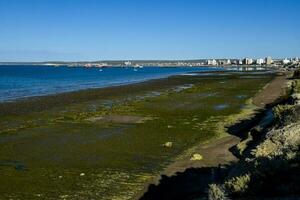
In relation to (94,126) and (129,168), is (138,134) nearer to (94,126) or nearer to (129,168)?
(94,126)

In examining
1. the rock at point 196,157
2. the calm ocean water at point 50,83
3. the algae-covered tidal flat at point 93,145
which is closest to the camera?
the algae-covered tidal flat at point 93,145

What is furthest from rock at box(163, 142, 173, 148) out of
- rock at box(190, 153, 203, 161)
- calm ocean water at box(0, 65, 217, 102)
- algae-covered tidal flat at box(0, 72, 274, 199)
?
calm ocean water at box(0, 65, 217, 102)

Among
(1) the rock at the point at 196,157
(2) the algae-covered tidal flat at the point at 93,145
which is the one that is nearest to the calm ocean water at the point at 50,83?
(2) the algae-covered tidal flat at the point at 93,145

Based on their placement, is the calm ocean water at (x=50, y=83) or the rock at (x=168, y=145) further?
the calm ocean water at (x=50, y=83)

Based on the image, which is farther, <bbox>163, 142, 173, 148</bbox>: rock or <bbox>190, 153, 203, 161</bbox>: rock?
<bbox>163, 142, 173, 148</bbox>: rock

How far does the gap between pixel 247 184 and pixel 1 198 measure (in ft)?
22.4

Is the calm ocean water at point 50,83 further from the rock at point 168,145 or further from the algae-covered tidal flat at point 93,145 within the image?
the rock at point 168,145

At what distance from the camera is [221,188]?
852 cm

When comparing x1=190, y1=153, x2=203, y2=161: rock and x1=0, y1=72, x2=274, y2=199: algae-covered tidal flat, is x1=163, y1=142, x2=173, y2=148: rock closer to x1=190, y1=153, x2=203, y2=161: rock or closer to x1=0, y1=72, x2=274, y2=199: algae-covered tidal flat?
x1=0, y1=72, x2=274, y2=199: algae-covered tidal flat

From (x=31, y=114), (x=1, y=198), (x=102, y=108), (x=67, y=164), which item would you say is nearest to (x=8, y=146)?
(x=67, y=164)

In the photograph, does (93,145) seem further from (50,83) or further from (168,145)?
(50,83)

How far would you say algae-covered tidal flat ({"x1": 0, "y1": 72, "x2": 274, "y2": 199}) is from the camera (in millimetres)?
13117

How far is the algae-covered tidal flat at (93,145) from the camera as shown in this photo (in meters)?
13.1

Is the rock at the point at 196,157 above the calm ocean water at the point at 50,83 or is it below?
above
